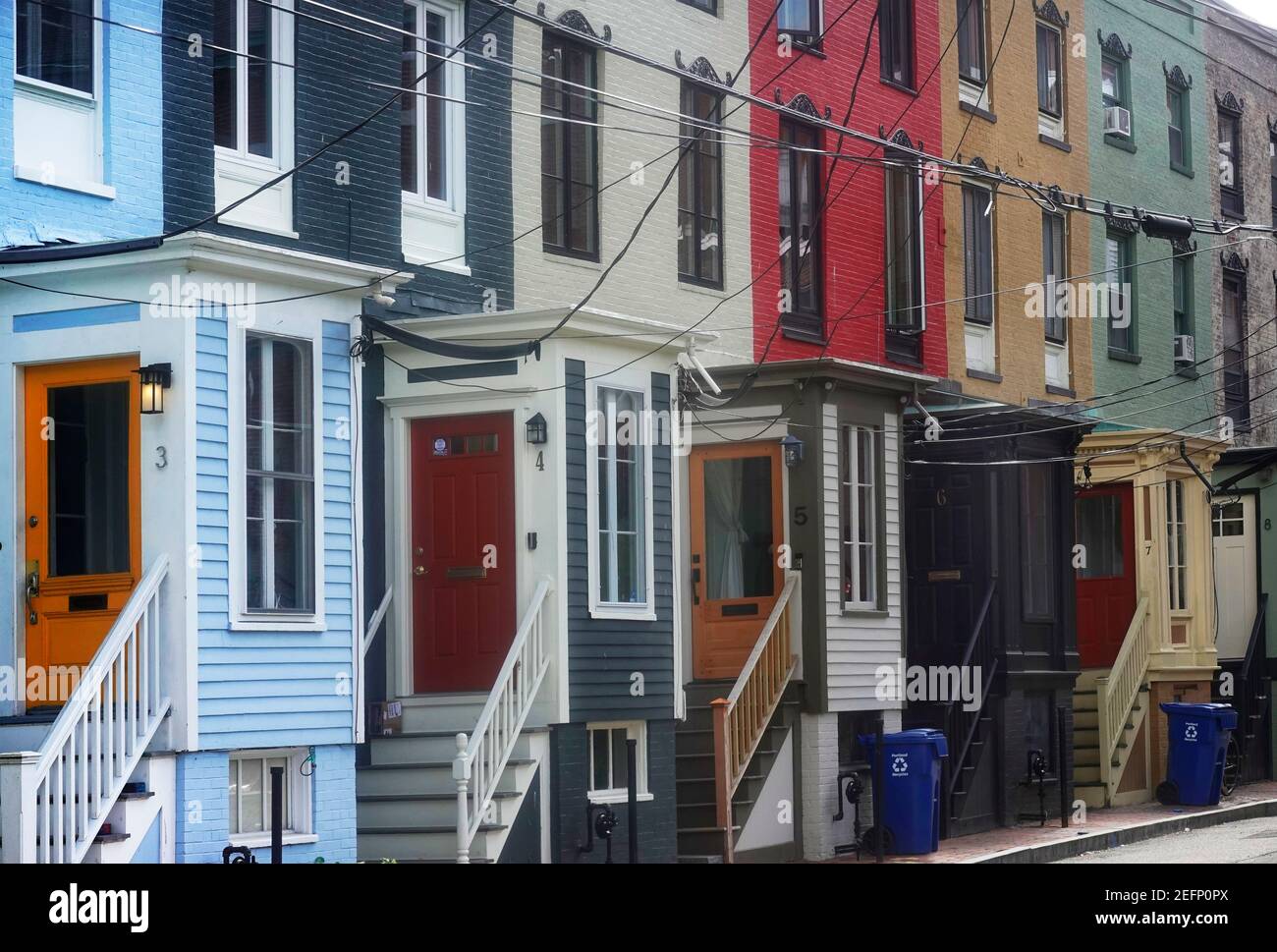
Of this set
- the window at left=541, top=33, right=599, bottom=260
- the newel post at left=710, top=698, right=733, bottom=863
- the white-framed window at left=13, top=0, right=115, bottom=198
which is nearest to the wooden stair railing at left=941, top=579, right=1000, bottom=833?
the newel post at left=710, top=698, right=733, bottom=863

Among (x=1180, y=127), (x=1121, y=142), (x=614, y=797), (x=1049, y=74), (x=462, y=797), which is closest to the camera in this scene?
(x=462, y=797)

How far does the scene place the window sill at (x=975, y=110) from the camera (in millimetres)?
26609

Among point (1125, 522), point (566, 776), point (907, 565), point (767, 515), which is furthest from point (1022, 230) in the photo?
point (566, 776)

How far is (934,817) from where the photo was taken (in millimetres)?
19656

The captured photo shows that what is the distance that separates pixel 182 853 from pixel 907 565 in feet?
40.0

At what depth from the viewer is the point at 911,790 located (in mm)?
19625

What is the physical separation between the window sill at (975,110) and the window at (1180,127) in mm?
6434

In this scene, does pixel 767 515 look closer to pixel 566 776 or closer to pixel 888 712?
pixel 888 712

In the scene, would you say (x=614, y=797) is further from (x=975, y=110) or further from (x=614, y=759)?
(x=975, y=110)

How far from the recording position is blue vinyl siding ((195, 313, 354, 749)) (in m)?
13.8

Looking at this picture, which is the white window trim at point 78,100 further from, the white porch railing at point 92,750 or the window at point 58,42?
the white porch railing at point 92,750

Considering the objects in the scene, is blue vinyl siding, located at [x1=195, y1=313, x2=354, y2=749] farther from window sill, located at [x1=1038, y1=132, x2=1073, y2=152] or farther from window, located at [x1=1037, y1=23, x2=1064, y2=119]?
window, located at [x1=1037, y1=23, x2=1064, y2=119]

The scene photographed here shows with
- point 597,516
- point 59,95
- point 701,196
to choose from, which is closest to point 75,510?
point 59,95

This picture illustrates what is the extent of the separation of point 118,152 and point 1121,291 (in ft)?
62.4
